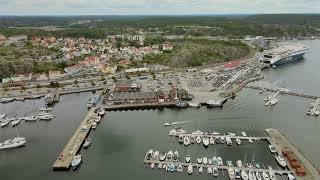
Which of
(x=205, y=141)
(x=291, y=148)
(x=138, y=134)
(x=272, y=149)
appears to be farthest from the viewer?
(x=138, y=134)

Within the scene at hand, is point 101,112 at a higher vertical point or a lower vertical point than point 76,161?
higher

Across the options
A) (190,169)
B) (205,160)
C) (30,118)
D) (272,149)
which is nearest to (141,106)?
(30,118)

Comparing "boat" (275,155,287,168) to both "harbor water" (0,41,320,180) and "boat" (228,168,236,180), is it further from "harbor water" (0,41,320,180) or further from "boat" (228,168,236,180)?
"boat" (228,168,236,180)

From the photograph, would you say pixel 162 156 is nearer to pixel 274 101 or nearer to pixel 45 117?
pixel 45 117

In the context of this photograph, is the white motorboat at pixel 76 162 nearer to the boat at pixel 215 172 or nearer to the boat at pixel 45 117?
the boat at pixel 215 172

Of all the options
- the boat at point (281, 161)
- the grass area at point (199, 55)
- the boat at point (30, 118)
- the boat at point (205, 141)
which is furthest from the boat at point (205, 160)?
the grass area at point (199, 55)

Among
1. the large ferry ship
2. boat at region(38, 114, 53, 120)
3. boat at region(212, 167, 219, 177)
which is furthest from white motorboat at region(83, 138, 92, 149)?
the large ferry ship
